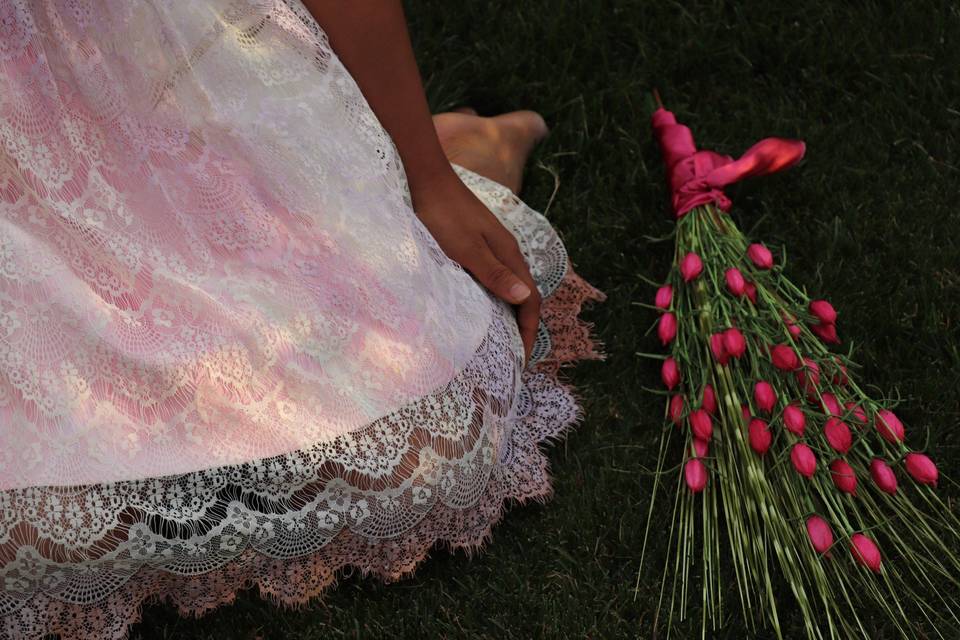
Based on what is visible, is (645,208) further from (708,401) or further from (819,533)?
(819,533)

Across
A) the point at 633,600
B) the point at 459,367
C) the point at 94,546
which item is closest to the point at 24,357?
the point at 94,546

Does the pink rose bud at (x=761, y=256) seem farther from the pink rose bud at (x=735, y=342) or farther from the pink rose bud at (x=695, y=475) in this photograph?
the pink rose bud at (x=695, y=475)

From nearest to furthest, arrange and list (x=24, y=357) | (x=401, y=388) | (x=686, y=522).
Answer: (x=24, y=357)
(x=401, y=388)
(x=686, y=522)

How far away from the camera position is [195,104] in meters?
1.40

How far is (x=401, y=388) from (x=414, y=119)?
0.43 metres

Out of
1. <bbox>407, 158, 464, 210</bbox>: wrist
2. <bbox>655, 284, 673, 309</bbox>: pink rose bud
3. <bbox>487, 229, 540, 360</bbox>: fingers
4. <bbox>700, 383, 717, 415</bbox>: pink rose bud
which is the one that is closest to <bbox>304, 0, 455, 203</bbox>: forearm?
<bbox>407, 158, 464, 210</bbox>: wrist

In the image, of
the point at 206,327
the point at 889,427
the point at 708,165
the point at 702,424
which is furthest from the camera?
the point at 708,165

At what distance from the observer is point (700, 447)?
63.4 inches

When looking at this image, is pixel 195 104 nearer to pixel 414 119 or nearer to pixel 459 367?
pixel 414 119

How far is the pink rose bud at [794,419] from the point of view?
146 centimetres

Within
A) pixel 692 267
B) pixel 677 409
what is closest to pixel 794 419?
pixel 677 409

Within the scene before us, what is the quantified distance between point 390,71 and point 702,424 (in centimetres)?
69

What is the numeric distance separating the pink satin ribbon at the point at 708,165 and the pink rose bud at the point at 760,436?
22.1 inches

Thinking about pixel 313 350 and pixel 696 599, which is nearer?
pixel 313 350
